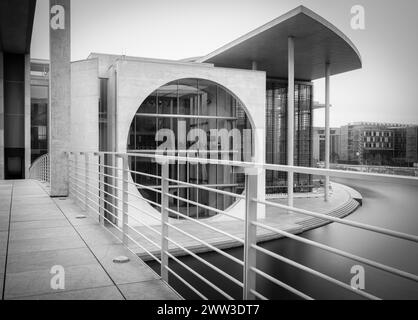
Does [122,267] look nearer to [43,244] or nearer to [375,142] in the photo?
[43,244]

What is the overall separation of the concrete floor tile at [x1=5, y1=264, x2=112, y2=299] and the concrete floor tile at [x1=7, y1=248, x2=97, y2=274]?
162mm

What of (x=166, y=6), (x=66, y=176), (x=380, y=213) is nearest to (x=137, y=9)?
(x=166, y=6)

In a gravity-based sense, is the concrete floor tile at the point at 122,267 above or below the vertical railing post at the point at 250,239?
below

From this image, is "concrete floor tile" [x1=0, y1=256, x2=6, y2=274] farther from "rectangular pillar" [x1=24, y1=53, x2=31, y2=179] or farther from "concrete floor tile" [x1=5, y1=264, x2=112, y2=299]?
"rectangular pillar" [x1=24, y1=53, x2=31, y2=179]

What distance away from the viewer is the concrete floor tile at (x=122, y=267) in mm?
3676

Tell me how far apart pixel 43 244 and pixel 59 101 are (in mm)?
5556

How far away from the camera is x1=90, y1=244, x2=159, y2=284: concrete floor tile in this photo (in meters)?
3.68

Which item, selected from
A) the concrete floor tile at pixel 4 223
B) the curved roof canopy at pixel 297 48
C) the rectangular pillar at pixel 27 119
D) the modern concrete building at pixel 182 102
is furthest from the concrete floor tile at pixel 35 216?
the curved roof canopy at pixel 297 48

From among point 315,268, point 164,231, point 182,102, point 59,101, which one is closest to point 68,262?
point 164,231

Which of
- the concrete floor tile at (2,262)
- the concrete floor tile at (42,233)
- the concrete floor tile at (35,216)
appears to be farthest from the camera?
the concrete floor tile at (35,216)

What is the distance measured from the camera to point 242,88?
1773 centimetres

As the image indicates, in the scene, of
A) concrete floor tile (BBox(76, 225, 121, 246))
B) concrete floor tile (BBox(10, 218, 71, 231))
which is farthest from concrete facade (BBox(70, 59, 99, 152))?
concrete floor tile (BBox(76, 225, 121, 246))

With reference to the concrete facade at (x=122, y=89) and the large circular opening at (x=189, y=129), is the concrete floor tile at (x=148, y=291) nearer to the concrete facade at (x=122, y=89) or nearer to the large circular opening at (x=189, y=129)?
the concrete facade at (x=122, y=89)

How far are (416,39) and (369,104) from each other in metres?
9.91
